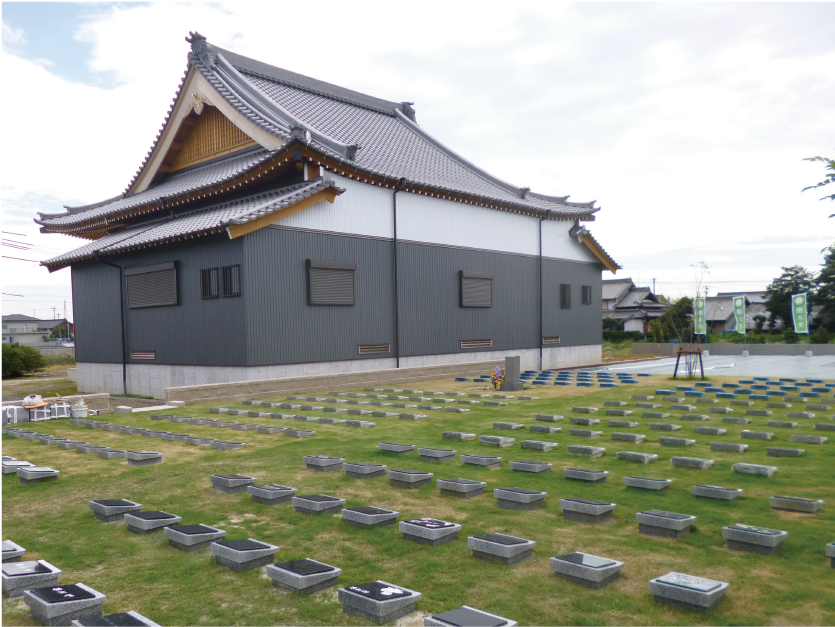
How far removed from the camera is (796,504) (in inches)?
239

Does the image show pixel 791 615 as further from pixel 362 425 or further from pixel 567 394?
pixel 567 394

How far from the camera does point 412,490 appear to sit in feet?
23.0

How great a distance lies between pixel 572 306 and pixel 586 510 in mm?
25706

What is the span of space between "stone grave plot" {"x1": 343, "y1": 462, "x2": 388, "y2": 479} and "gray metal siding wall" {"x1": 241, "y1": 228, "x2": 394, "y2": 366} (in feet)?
36.2

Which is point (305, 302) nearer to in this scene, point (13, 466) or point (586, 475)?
point (13, 466)

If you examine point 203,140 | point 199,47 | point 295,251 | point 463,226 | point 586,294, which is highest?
point 199,47

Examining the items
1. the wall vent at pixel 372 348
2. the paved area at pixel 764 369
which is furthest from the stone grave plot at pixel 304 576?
the paved area at pixel 764 369

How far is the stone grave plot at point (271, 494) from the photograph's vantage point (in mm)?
6602

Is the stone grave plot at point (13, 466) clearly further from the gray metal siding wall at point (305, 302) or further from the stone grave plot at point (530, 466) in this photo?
the gray metal siding wall at point (305, 302)

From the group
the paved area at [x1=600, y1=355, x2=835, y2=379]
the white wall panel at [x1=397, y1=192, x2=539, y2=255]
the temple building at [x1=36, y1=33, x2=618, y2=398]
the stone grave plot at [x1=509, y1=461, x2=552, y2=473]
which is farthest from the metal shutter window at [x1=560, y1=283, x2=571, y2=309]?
the stone grave plot at [x1=509, y1=461, x2=552, y2=473]

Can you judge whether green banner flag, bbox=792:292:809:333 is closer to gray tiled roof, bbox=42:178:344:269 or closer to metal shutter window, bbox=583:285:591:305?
metal shutter window, bbox=583:285:591:305

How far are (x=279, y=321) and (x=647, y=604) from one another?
15.7 meters

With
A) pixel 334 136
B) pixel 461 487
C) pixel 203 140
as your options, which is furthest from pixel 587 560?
pixel 203 140

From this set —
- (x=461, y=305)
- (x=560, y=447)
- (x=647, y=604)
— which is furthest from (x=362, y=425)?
(x=461, y=305)
